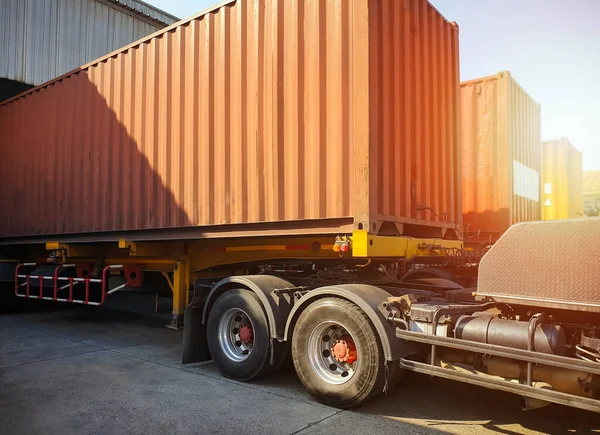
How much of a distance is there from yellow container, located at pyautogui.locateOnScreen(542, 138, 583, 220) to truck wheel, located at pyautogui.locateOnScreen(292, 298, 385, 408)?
21.7 ft

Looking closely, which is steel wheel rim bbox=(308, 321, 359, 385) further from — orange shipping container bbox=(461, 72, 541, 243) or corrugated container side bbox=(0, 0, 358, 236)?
orange shipping container bbox=(461, 72, 541, 243)

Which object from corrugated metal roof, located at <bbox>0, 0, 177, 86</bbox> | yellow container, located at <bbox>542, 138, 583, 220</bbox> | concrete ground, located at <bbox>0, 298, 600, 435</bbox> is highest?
corrugated metal roof, located at <bbox>0, 0, 177, 86</bbox>

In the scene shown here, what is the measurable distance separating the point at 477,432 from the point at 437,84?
4030mm

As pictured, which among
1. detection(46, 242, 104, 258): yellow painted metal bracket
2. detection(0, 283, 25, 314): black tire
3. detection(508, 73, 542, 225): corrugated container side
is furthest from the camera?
detection(0, 283, 25, 314): black tire

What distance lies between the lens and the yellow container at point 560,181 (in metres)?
9.39

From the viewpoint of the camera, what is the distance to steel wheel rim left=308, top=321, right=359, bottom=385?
430cm

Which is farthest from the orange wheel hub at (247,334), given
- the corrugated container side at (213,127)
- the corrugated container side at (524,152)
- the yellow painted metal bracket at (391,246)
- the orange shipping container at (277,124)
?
the corrugated container side at (524,152)

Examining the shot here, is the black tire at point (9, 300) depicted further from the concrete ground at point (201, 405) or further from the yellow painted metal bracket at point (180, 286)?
the yellow painted metal bracket at point (180, 286)

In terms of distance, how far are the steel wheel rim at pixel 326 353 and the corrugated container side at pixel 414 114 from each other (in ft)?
3.51

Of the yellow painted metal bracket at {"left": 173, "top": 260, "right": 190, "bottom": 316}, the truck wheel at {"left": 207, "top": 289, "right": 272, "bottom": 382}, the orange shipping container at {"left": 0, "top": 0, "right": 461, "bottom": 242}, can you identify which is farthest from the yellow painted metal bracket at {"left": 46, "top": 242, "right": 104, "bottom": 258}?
the truck wheel at {"left": 207, "top": 289, "right": 272, "bottom": 382}

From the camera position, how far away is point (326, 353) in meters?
4.45

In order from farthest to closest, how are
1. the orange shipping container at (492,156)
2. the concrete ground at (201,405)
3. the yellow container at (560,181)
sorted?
1. the yellow container at (560,181)
2. the orange shipping container at (492,156)
3. the concrete ground at (201,405)

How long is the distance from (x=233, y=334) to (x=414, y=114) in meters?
3.11

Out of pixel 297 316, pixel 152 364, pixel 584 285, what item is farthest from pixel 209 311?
pixel 584 285
